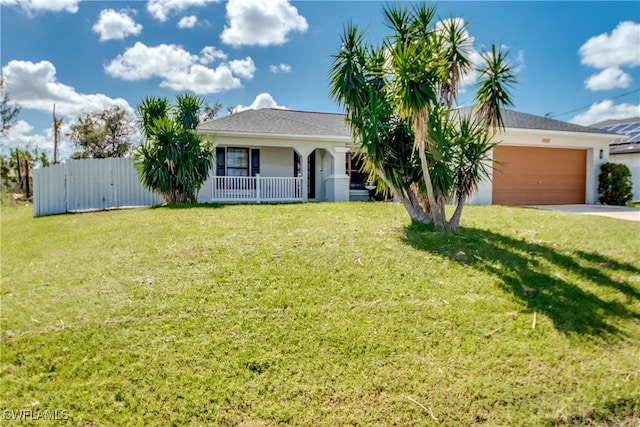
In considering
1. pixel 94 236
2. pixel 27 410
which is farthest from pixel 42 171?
pixel 27 410

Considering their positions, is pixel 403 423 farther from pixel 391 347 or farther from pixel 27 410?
pixel 27 410

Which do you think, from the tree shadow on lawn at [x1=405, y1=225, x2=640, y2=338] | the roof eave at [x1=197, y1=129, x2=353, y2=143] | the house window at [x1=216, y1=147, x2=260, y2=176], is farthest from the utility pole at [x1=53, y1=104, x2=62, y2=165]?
the tree shadow on lawn at [x1=405, y1=225, x2=640, y2=338]

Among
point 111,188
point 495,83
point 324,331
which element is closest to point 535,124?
point 495,83

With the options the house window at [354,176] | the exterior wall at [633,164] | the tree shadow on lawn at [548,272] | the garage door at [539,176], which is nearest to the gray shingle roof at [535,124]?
the garage door at [539,176]

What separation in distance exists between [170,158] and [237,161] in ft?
13.9

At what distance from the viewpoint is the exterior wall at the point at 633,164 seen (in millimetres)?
21281

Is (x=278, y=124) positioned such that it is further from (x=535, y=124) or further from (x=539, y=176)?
(x=539, y=176)

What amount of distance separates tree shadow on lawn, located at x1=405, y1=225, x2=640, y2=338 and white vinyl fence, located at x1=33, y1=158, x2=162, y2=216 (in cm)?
1203

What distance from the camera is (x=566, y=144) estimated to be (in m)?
16.0

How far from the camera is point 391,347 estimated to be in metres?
3.81

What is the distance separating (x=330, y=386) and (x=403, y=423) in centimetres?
70

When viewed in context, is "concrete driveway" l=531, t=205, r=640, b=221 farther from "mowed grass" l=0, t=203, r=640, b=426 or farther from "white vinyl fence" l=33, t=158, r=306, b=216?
"white vinyl fence" l=33, t=158, r=306, b=216

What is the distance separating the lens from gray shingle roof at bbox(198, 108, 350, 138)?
14.5 meters

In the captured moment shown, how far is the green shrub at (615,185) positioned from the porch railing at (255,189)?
1384 centimetres
